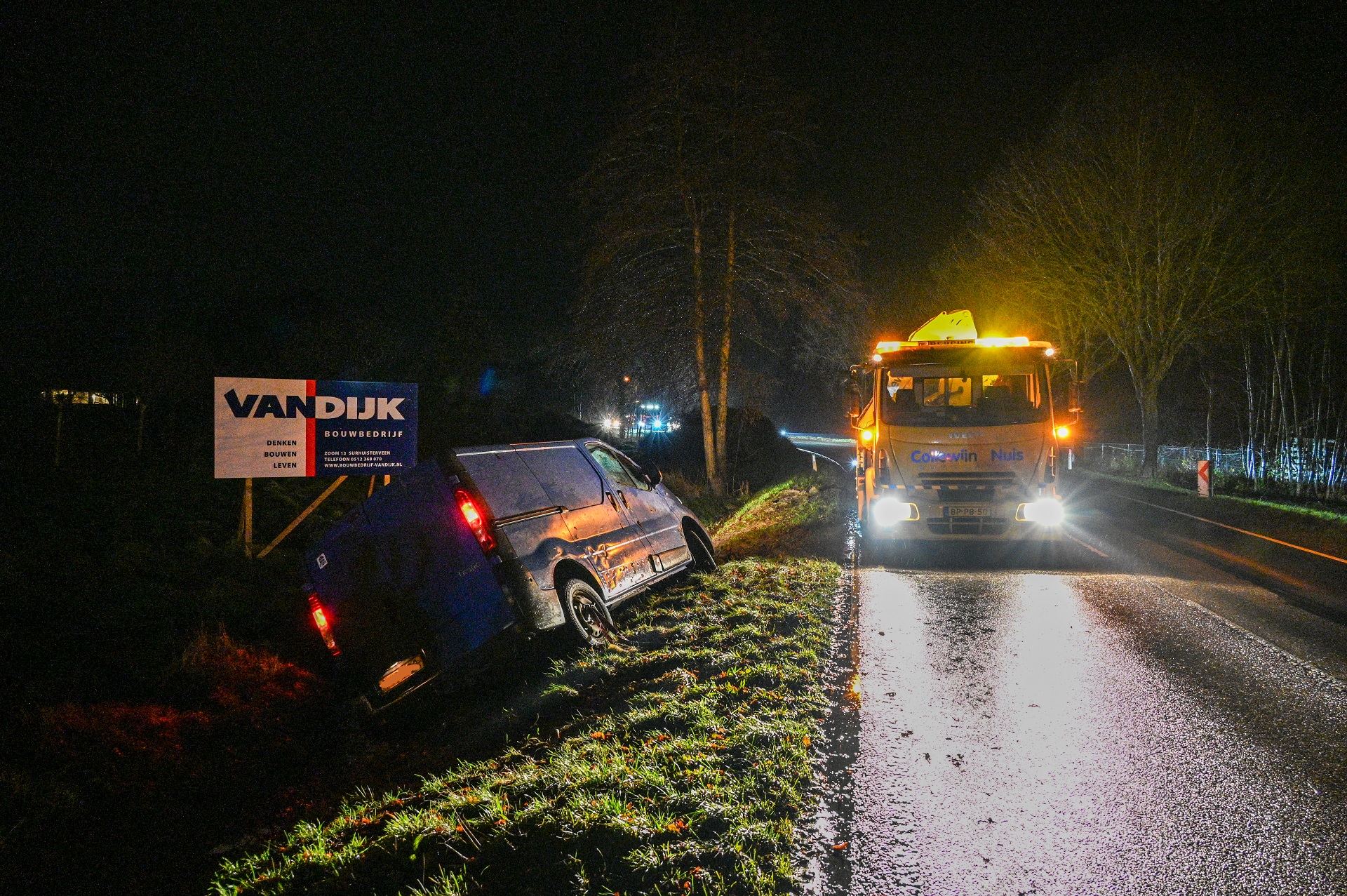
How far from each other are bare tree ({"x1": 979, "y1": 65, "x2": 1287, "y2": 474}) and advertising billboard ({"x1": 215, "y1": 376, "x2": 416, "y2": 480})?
951 inches

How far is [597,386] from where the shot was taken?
65.1ft

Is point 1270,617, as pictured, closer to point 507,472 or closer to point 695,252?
point 507,472

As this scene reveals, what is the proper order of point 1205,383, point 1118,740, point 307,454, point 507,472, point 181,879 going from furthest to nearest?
point 1205,383 < point 307,454 < point 507,472 < point 1118,740 < point 181,879

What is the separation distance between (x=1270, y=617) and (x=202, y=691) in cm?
974

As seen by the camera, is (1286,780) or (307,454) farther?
(307,454)

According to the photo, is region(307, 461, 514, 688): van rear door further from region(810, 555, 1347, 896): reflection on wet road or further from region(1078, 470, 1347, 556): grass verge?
region(1078, 470, 1347, 556): grass verge

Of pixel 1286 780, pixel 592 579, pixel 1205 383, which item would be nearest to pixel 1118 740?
pixel 1286 780

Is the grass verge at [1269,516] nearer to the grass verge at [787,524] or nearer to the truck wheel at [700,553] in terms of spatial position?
the grass verge at [787,524]

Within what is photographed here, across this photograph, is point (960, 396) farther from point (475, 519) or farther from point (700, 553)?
point (475, 519)

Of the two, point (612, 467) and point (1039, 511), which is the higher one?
point (612, 467)

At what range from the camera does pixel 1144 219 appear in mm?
24719

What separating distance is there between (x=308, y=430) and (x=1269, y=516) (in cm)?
1782

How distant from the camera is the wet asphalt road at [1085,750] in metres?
3.23

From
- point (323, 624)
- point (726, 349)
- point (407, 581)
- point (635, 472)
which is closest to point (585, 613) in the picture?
point (407, 581)
